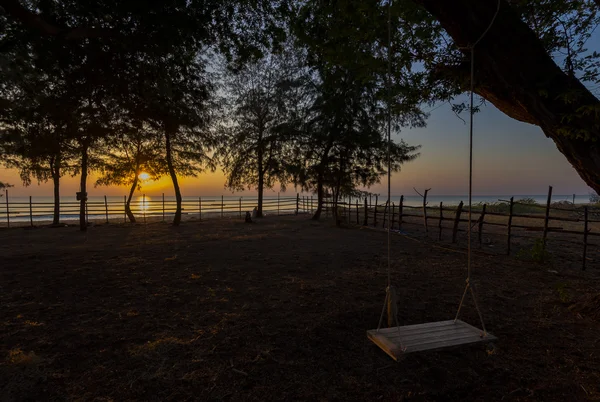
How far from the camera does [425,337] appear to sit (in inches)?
90.0

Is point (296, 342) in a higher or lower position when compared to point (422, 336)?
lower

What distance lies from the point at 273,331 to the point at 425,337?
151 cm

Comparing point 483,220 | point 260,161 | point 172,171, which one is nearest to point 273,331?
point 483,220

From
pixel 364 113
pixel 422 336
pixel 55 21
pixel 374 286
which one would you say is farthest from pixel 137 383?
pixel 364 113

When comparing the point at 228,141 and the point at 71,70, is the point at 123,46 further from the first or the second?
the point at 228,141

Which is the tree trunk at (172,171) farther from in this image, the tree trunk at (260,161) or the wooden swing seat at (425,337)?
the wooden swing seat at (425,337)

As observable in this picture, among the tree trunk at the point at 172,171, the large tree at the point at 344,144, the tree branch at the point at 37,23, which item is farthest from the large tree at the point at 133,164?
the tree branch at the point at 37,23

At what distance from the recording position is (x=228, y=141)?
16141 mm

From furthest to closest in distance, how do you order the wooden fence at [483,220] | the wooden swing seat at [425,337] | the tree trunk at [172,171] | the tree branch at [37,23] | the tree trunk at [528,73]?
the tree trunk at [172,171] < the wooden fence at [483,220] < the tree branch at [37,23] < the tree trunk at [528,73] < the wooden swing seat at [425,337]

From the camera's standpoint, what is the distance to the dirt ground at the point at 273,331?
2.24 metres

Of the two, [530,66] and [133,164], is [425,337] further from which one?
[133,164]

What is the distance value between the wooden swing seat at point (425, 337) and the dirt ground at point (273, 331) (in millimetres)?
333

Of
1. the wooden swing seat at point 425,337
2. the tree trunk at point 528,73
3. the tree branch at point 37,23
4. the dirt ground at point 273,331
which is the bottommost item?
the dirt ground at point 273,331

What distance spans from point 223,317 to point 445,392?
2.32 metres
